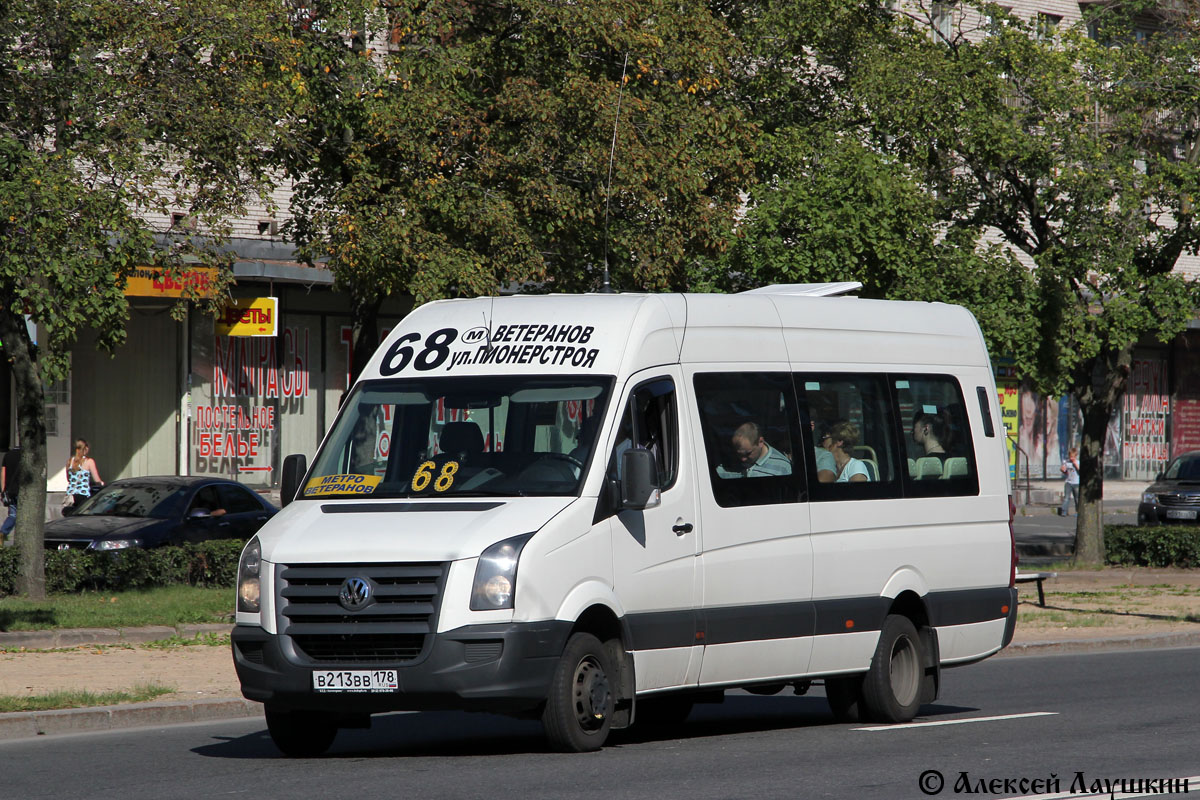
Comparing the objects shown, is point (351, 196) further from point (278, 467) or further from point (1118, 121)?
point (278, 467)

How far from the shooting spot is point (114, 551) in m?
20.0

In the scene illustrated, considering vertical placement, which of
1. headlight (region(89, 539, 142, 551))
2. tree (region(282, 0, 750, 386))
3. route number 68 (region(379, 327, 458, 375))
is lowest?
headlight (region(89, 539, 142, 551))

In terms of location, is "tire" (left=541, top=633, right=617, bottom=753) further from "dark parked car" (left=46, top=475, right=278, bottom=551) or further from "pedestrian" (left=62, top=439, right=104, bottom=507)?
"pedestrian" (left=62, top=439, right=104, bottom=507)

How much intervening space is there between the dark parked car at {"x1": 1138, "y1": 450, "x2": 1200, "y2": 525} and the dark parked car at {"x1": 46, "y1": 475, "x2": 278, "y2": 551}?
706 inches

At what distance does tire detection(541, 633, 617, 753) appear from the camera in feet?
30.2

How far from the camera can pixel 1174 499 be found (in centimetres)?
3356

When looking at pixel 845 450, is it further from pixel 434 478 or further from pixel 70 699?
pixel 70 699

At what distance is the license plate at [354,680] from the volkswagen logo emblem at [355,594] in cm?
33

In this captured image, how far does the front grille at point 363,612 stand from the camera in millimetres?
8977

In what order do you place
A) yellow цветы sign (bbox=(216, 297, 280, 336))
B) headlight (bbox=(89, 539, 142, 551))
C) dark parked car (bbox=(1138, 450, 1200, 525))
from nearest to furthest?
headlight (bbox=(89, 539, 142, 551))
yellow цветы sign (bbox=(216, 297, 280, 336))
dark parked car (bbox=(1138, 450, 1200, 525))

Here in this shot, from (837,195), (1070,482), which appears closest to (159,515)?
(837,195)

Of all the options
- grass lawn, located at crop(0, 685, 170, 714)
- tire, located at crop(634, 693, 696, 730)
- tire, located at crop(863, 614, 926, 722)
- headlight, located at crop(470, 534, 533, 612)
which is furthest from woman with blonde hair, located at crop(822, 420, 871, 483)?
grass lawn, located at crop(0, 685, 170, 714)

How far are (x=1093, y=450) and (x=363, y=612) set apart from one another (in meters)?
19.6

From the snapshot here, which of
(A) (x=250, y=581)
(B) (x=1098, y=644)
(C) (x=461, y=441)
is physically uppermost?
(C) (x=461, y=441)
